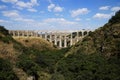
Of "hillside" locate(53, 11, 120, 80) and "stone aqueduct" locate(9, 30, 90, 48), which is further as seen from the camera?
"stone aqueduct" locate(9, 30, 90, 48)

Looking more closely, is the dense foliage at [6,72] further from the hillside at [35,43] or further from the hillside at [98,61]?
the hillside at [35,43]

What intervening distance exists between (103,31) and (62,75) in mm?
15837

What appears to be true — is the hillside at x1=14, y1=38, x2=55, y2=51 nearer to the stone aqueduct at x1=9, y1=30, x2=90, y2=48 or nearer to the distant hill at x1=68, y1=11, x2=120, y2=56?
the stone aqueduct at x1=9, y1=30, x2=90, y2=48

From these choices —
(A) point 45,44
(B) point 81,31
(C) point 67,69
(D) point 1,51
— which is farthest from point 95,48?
(B) point 81,31

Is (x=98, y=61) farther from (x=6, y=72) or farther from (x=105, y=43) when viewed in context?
(x=6, y=72)

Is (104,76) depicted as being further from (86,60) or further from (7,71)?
(7,71)

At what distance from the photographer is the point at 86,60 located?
38.5 meters

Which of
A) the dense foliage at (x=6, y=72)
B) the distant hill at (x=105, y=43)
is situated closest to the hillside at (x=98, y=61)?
the distant hill at (x=105, y=43)

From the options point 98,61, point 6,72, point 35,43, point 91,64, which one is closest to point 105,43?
point 98,61

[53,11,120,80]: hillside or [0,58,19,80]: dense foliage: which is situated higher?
[53,11,120,80]: hillside

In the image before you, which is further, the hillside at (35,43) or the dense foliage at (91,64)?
the hillside at (35,43)

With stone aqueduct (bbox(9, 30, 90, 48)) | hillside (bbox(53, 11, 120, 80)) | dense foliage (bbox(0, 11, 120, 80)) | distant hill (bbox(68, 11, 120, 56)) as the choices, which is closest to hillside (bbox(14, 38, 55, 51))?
stone aqueduct (bbox(9, 30, 90, 48))

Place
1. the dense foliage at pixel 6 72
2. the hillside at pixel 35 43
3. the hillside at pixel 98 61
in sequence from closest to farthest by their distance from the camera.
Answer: the hillside at pixel 98 61 → the dense foliage at pixel 6 72 → the hillside at pixel 35 43

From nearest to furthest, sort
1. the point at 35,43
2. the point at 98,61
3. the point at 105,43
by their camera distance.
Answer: the point at 98,61 < the point at 105,43 < the point at 35,43
